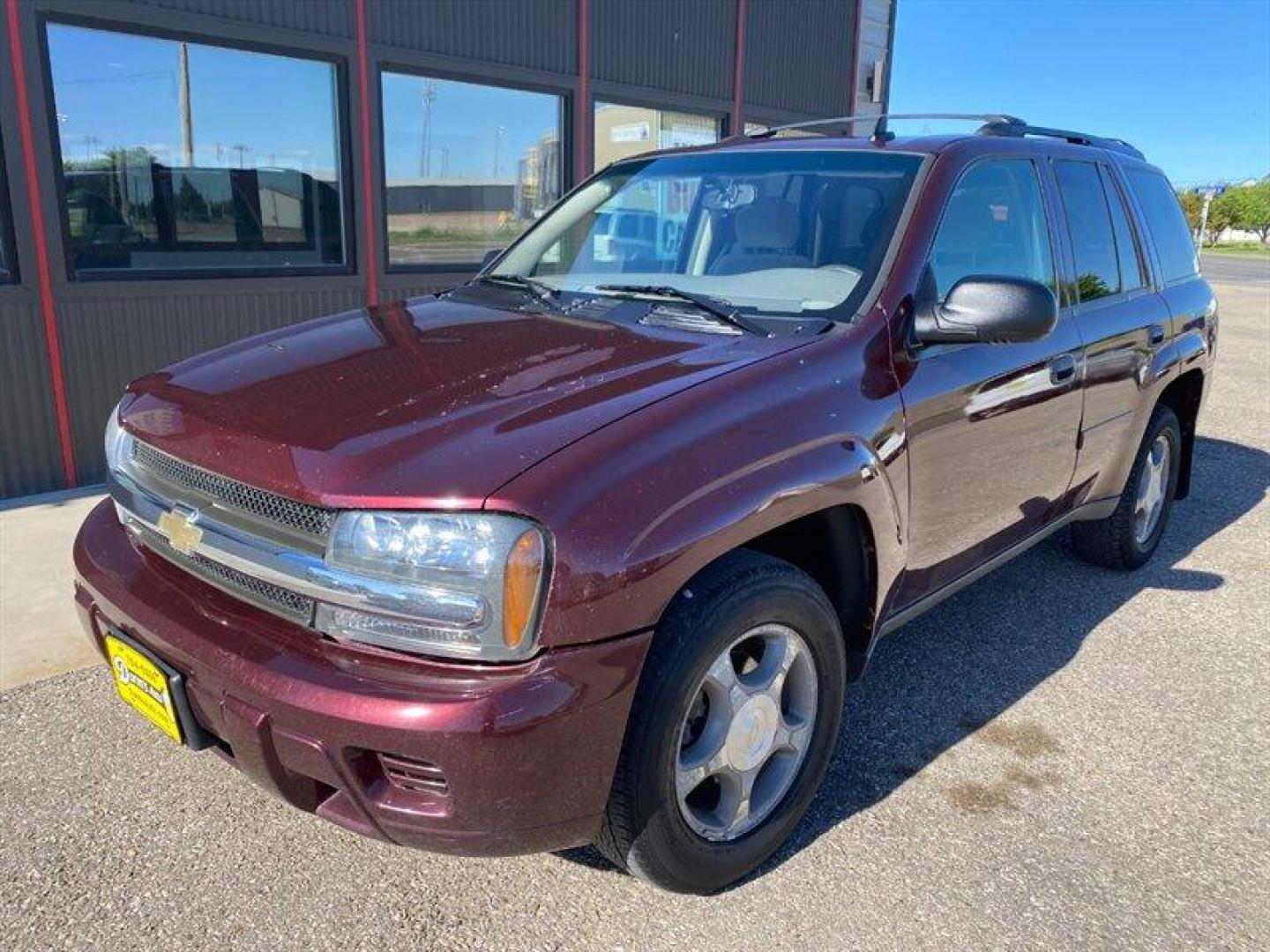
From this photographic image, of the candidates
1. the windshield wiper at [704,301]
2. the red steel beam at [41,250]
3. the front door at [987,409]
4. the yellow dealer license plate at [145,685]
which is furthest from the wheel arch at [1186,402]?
the red steel beam at [41,250]

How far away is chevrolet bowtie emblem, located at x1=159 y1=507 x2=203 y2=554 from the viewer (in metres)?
2.30

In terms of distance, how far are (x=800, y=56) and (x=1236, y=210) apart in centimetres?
7668

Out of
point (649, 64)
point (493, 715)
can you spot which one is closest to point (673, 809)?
point (493, 715)

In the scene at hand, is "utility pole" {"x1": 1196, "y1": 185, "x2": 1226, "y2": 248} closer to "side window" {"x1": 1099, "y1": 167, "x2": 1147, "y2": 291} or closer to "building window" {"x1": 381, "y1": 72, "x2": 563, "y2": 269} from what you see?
"building window" {"x1": 381, "y1": 72, "x2": 563, "y2": 269}

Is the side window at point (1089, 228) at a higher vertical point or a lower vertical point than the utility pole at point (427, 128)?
lower

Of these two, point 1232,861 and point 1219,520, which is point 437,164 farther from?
point 1232,861

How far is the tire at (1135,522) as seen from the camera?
4.45m

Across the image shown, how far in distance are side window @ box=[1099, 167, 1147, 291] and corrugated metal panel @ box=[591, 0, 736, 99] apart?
4.88 m

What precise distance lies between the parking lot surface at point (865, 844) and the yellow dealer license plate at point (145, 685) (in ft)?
1.50

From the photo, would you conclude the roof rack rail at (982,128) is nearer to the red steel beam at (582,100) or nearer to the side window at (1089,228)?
the side window at (1089,228)

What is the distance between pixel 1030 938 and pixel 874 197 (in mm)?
2074

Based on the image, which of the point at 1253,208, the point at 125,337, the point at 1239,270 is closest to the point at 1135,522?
the point at 125,337

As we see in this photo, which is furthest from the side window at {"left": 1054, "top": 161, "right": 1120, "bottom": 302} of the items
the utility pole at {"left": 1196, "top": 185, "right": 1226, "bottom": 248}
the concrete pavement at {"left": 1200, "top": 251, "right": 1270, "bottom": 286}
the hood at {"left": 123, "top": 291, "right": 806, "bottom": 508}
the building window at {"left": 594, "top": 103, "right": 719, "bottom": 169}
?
the utility pole at {"left": 1196, "top": 185, "right": 1226, "bottom": 248}

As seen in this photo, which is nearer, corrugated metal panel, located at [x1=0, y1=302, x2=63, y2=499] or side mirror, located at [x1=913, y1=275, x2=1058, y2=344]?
side mirror, located at [x1=913, y1=275, x2=1058, y2=344]
